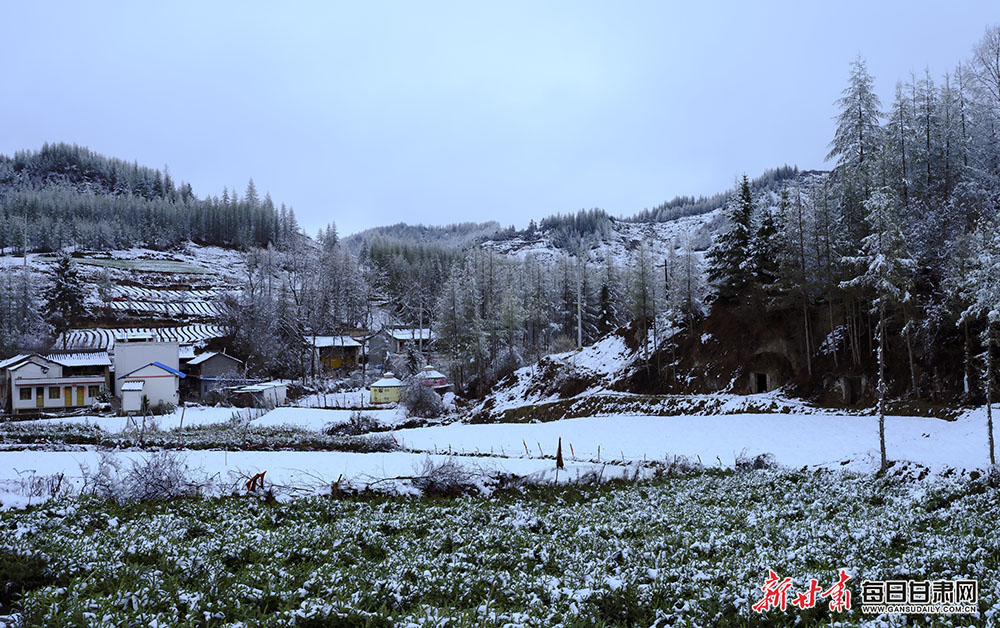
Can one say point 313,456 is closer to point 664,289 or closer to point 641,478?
point 641,478

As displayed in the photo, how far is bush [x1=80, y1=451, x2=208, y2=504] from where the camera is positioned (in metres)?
11.6

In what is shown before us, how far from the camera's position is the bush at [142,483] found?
11562 millimetres

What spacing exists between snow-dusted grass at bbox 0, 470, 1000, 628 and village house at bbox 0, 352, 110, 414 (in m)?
43.5

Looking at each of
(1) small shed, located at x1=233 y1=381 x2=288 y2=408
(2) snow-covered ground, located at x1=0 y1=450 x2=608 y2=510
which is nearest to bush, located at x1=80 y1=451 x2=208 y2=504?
(2) snow-covered ground, located at x1=0 y1=450 x2=608 y2=510

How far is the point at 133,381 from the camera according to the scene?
43500mm

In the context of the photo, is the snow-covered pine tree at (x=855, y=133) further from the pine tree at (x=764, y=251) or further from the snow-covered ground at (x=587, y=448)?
the snow-covered ground at (x=587, y=448)

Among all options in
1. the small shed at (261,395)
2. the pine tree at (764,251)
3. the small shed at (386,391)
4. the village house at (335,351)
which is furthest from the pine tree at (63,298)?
the pine tree at (764,251)

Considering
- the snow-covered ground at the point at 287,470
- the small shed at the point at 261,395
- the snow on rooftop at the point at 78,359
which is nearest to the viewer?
the snow-covered ground at the point at 287,470

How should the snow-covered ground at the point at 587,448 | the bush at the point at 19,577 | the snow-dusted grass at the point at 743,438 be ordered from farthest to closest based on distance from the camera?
1. the snow-dusted grass at the point at 743,438
2. the snow-covered ground at the point at 587,448
3. the bush at the point at 19,577

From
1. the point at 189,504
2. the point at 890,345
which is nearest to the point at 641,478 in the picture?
the point at 189,504

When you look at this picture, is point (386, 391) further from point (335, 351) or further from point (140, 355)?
point (140, 355)

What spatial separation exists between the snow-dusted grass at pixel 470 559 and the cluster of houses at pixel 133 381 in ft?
116

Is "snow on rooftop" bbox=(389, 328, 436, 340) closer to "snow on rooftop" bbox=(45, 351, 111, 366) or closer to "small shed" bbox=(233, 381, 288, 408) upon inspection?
"small shed" bbox=(233, 381, 288, 408)

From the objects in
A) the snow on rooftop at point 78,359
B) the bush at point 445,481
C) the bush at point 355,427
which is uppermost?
the snow on rooftop at point 78,359
